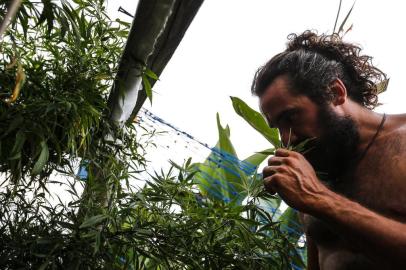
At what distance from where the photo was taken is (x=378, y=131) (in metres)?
1.48

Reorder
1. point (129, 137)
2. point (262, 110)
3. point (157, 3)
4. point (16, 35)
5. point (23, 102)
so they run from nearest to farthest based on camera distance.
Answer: point (157, 3) < point (23, 102) < point (262, 110) < point (16, 35) < point (129, 137)

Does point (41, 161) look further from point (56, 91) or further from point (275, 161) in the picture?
point (275, 161)

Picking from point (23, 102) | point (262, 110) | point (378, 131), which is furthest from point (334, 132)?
point (23, 102)

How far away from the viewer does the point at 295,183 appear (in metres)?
1.17

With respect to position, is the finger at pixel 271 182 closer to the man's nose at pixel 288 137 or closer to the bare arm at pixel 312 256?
the man's nose at pixel 288 137

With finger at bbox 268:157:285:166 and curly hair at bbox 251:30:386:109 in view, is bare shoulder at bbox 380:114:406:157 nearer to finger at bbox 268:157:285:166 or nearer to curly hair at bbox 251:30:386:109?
curly hair at bbox 251:30:386:109

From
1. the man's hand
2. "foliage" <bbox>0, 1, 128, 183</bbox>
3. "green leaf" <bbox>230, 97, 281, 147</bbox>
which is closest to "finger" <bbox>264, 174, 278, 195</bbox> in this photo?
the man's hand

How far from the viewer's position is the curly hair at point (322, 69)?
159cm

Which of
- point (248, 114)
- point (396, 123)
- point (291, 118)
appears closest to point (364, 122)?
point (396, 123)

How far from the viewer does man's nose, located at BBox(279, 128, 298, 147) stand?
57.3 inches

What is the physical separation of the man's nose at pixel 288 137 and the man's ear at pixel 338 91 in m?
0.23

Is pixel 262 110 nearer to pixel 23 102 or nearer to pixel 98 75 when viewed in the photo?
pixel 98 75

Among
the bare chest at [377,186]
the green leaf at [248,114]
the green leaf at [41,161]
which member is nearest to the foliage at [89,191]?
the green leaf at [41,161]

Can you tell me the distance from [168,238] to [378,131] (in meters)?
0.82
